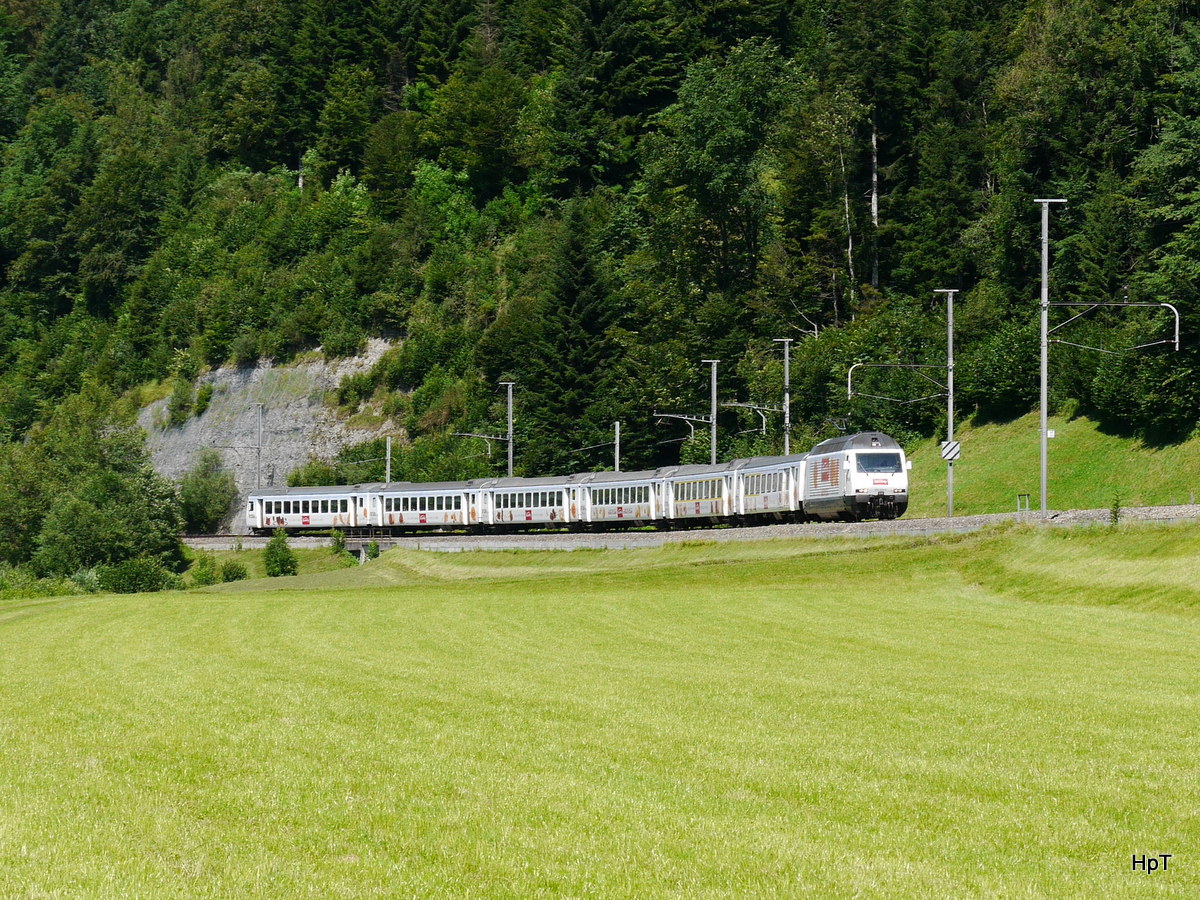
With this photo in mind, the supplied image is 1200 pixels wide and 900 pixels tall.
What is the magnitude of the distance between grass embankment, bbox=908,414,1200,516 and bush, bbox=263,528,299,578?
112 feet

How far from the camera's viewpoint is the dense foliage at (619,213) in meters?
77.4

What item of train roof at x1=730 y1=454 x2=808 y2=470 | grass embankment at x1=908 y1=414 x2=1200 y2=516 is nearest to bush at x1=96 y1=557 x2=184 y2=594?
train roof at x1=730 y1=454 x2=808 y2=470

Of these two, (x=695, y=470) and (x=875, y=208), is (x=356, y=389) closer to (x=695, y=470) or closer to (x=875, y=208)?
(x=875, y=208)

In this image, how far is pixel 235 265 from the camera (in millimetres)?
137875

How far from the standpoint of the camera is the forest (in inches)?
3046

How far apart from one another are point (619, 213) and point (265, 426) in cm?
3354

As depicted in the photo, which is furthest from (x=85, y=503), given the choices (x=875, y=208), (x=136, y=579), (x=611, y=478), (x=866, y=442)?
(x=866, y=442)

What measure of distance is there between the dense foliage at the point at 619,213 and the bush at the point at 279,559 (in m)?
17.1

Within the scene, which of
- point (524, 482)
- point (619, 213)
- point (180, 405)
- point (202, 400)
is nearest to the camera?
point (524, 482)

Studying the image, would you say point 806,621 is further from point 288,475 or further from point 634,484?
point 288,475

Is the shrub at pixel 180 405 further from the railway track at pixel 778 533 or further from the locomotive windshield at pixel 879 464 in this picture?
the locomotive windshield at pixel 879 464

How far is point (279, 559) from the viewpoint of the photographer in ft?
280

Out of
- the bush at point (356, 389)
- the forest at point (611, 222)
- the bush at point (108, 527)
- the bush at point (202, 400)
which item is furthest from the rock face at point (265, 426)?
the bush at point (108, 527)

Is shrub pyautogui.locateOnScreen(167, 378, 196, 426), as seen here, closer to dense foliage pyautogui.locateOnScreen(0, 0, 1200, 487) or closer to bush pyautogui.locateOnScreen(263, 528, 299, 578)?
dense foliage pyautogui.locateOnScreen(0, 0, 1200, 487)
